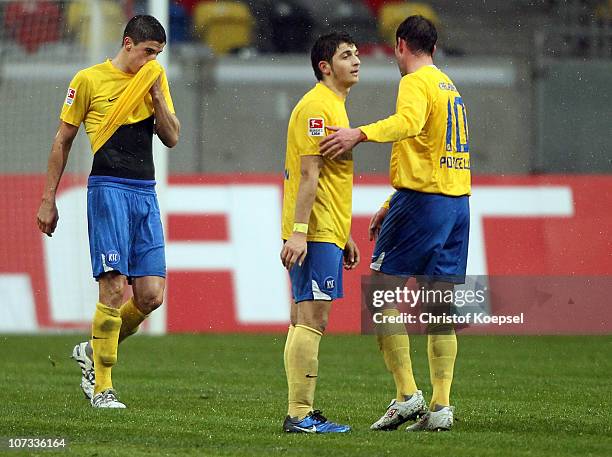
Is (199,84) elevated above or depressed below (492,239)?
above

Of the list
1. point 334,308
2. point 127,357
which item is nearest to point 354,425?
point 127,357

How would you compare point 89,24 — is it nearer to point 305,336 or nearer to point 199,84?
point 199,84

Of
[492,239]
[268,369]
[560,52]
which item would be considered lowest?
[268,369]

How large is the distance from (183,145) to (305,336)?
6450 millimetres

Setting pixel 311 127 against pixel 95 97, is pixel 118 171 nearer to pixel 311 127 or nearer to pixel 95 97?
pixel 95 97

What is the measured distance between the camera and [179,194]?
1143 centimetres

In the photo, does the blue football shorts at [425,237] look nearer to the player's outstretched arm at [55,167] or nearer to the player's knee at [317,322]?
the player's knee at [317,322]

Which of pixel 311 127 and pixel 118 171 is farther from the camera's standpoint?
pixel 118 171

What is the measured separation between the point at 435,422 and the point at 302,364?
0.75m

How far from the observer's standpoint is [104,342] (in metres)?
6.90

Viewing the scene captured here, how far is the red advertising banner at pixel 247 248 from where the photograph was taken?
1120cm

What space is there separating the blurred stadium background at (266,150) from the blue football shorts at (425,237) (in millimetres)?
5004

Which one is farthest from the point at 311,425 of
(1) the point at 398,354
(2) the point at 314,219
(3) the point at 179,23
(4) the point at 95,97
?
(3) the point at 179,23

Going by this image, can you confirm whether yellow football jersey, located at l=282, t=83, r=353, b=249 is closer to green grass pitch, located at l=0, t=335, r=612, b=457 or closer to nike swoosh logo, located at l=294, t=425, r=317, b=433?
nike swoosh logo, located at l=294, t=425, r=317, b=433
